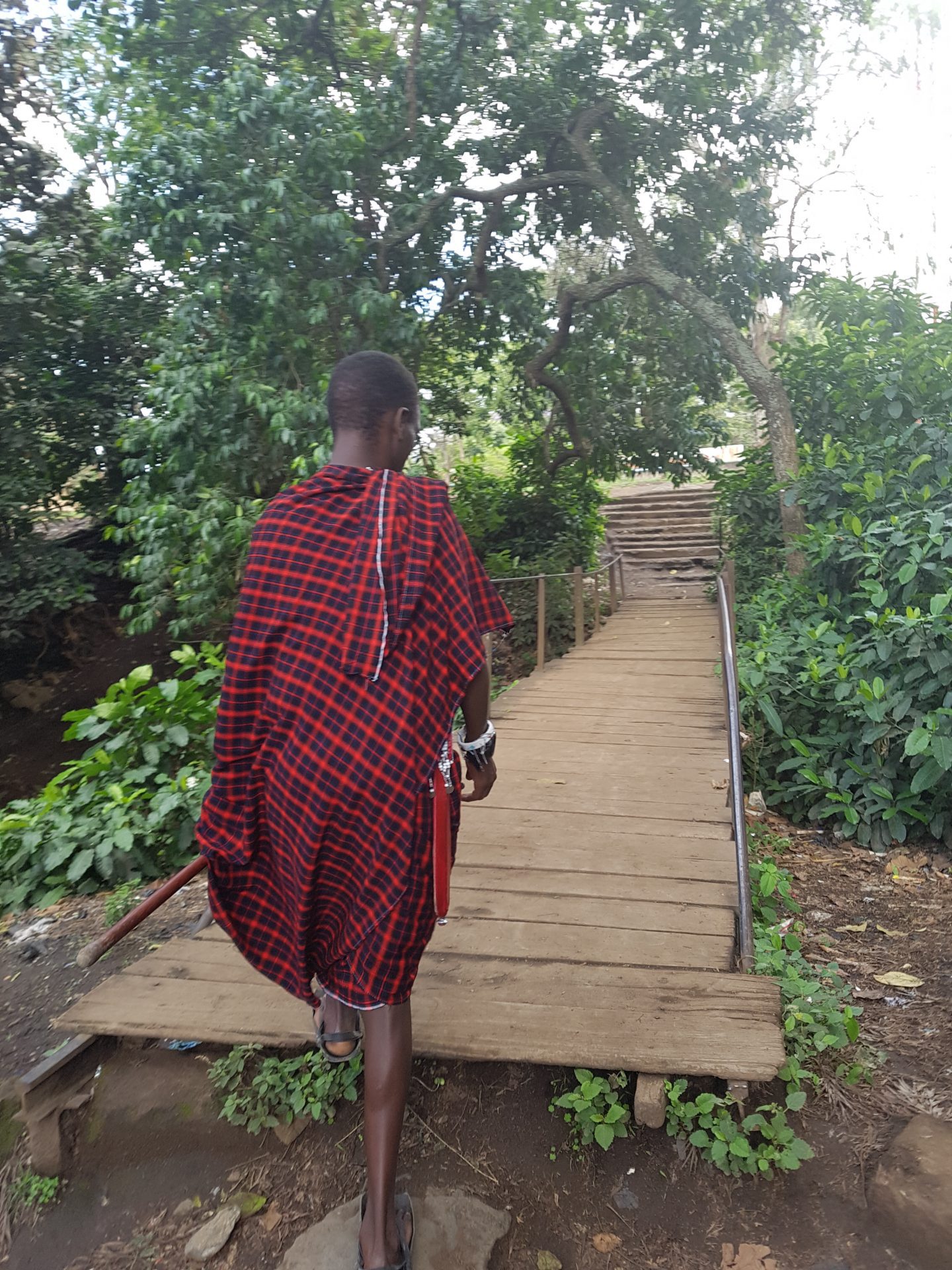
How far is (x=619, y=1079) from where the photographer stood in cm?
194

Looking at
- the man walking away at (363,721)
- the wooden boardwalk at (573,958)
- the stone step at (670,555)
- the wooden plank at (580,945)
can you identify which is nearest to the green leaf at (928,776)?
the wooden boardwalk at (573,958)

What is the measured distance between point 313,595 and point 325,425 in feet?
14.8

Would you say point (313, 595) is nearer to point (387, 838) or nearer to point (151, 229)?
point (387, 838)

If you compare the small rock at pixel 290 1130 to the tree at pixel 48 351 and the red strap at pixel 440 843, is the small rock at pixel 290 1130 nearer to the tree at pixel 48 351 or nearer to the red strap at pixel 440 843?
the red strap at pixel 440 843

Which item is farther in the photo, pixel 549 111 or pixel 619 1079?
pixel 549 111

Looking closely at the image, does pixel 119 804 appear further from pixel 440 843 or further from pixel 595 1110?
pixel 440 843

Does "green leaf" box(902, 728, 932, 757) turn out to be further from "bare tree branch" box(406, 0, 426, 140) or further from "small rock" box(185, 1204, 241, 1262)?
"bare tree branch" box(406, 0, 426, 140)

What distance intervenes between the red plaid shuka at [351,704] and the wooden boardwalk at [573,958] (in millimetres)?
578

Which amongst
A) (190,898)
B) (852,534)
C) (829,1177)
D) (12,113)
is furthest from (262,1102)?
(12,113)

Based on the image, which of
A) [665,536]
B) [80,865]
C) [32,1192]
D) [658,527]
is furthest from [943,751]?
[658,527]

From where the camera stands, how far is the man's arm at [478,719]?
162 cm

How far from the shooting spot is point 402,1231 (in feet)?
5.16

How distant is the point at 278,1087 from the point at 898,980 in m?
2.28

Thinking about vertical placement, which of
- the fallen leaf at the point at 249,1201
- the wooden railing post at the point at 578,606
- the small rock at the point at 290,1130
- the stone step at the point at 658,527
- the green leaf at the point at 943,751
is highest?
the stone step at the point at 658,527
